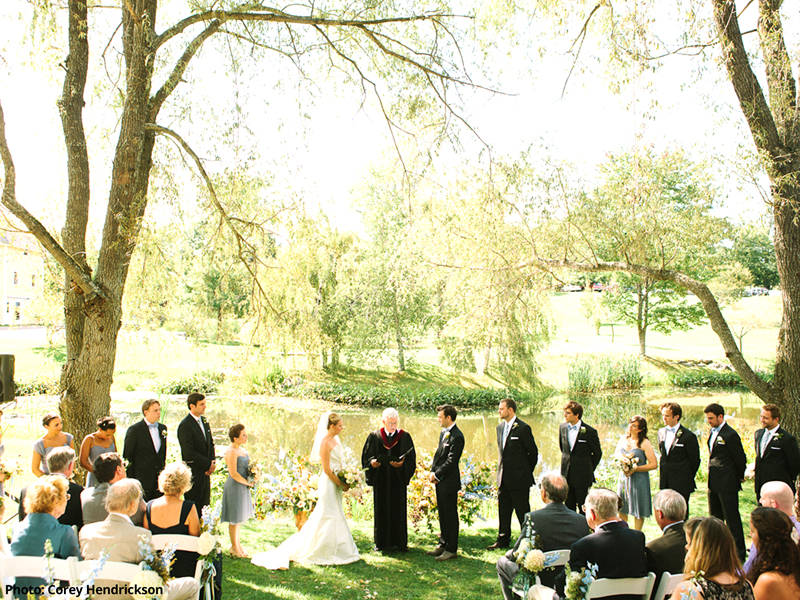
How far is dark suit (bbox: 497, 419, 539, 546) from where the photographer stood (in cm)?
625

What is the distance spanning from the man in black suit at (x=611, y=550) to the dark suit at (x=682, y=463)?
10.3 feet

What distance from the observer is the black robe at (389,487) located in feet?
20.1

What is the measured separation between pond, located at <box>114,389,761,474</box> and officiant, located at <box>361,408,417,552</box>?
618 centimetres

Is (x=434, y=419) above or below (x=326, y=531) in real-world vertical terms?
below

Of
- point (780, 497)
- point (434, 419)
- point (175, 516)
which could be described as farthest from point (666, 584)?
point (434, 419)

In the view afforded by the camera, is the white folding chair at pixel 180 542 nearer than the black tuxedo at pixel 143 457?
Yes

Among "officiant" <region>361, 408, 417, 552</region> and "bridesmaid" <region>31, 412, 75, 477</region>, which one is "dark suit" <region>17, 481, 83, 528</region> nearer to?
"bridesmaid" <region>31, 412, 75, 477</region>

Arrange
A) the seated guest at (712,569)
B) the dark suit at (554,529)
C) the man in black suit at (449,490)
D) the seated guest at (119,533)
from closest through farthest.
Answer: the seated guest at (712,569) < the seated guest at (119,533) < the dark suit at (554,529) < the man in black suit at (449,490)

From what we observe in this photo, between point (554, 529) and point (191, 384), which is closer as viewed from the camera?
point (554, 529)

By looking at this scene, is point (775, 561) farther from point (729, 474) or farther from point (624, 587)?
point (729, 474)

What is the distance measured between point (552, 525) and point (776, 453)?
3454 mm

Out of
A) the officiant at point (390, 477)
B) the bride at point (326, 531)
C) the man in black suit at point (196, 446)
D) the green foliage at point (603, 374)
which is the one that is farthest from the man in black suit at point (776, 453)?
the green foliage at point (603, 374)

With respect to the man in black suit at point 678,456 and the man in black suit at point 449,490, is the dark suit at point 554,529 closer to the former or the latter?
the man in black suit at point 449,490

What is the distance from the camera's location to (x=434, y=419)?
1934cm
